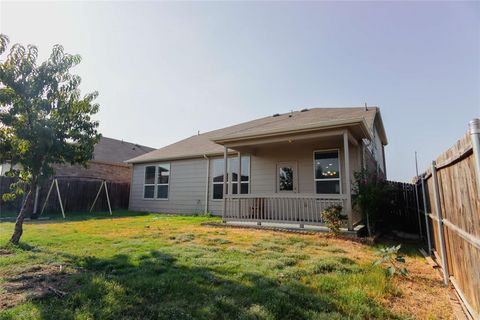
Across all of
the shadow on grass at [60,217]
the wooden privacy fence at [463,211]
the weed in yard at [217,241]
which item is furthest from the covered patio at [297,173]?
the shadow on grass at [60,217]

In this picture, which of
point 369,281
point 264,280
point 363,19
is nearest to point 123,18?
point 363,19

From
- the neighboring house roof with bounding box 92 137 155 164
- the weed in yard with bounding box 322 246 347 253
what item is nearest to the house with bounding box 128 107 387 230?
the weed in yard with bounding box 322 246 347 253

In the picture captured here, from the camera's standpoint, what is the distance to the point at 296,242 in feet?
20.0

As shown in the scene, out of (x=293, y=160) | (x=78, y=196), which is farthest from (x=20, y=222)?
(x=78, y=196)

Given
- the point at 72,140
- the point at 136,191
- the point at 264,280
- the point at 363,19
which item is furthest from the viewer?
the point at 136,191

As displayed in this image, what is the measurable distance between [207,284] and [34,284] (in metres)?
2.26

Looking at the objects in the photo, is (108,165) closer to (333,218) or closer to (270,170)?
(270,170)

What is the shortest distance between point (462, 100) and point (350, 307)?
14.6 metres

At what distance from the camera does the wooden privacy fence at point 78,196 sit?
1245 centimetres

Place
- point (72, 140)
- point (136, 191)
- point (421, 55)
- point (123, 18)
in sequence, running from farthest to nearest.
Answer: point (136, 191), point (421, 55), point (123, 18), point (72, 140)

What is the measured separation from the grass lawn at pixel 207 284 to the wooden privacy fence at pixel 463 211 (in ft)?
1.51

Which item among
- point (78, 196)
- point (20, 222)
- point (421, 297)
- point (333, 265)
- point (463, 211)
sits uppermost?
point (78, 196)

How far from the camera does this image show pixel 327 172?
9.27 meters

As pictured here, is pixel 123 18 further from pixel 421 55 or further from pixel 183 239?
pixel 421 55
